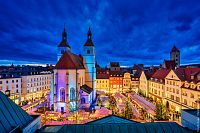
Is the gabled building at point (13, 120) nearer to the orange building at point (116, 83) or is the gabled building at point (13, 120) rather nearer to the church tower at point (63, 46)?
the church tower at point (63, 46)

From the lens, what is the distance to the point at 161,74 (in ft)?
198

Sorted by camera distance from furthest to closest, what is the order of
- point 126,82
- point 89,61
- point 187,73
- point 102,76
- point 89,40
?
point 102,76
point 126,82
point 89,40
point 89,61
point 187,73

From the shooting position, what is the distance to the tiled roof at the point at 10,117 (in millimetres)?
11617

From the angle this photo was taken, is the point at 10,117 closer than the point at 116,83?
Yes

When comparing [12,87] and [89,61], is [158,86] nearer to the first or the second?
[89,61]

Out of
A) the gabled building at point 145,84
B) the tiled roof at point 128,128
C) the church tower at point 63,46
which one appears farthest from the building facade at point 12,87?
the tiled roof at point 128,128

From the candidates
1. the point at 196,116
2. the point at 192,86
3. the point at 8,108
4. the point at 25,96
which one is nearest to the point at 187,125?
the point at 196,116

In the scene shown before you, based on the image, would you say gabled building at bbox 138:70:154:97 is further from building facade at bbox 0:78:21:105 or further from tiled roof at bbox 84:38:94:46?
building facade at bbox 0:78:21:105

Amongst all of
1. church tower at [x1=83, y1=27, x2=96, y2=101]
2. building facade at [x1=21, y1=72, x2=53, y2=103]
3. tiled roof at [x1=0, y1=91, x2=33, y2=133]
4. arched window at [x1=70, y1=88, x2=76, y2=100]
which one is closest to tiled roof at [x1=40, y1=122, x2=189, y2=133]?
tiled roof at [x1=0, y1=91, x2=33, y2=133]

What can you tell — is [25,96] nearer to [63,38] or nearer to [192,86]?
[63,38]

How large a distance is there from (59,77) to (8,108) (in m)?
33.9

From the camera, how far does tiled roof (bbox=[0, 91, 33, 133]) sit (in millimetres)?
11617

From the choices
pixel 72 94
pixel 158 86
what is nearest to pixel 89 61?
pixel 72 94

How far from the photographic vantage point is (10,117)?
12664 millimetres
